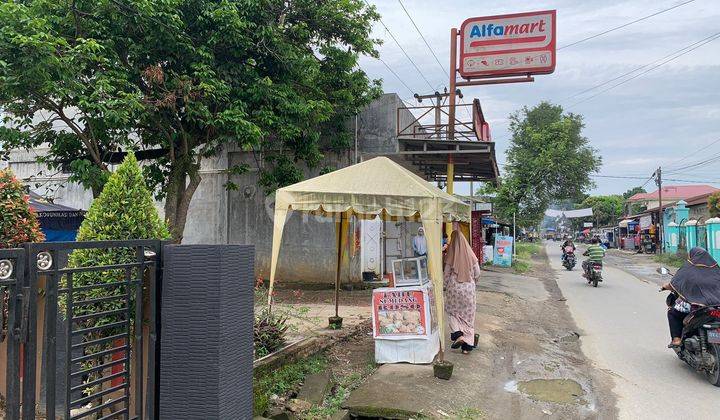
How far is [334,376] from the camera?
5945 mm

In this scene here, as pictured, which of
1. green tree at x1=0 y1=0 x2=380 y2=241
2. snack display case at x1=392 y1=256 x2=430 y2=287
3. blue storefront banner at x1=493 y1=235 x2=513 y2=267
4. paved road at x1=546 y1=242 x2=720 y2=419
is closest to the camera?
paved road at x1=546 y1=242 x2=720 y2=419

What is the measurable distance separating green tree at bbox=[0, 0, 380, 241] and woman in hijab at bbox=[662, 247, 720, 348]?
748cm

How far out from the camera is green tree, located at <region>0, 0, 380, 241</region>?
8453mm

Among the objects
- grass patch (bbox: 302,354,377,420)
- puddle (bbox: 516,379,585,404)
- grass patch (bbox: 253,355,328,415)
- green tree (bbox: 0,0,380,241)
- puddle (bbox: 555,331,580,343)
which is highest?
green tree (bbox: 0,0,380,241)

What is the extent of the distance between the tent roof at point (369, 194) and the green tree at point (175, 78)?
3.95 metres

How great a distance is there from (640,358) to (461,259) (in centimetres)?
309

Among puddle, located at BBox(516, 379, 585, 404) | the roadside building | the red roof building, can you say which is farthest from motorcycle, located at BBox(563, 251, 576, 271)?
the red roof building

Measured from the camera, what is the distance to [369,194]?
6027 millimetres

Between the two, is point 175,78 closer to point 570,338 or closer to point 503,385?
point 503,385

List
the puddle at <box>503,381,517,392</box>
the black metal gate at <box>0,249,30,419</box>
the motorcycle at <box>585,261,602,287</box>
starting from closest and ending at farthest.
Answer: the black metal gate at <box>0,249,30,419</box> → the puddle at <box>503,381,517,392</box> → the motorcycle at <box>585,261,602,287</box>

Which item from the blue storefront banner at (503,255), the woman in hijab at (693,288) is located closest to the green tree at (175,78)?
the woman in hijab at (693,288)

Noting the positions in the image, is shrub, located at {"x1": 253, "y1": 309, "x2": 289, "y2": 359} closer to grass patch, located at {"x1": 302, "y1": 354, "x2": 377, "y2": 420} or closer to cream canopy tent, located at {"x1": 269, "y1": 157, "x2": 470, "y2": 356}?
cream canopy tent, located at {"x1": 269, "y1": 157, "x2": 470, "y2": 356}

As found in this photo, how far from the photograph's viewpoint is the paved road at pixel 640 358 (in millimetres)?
5357

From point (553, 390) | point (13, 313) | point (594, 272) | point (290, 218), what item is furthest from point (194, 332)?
point (594, 272)
